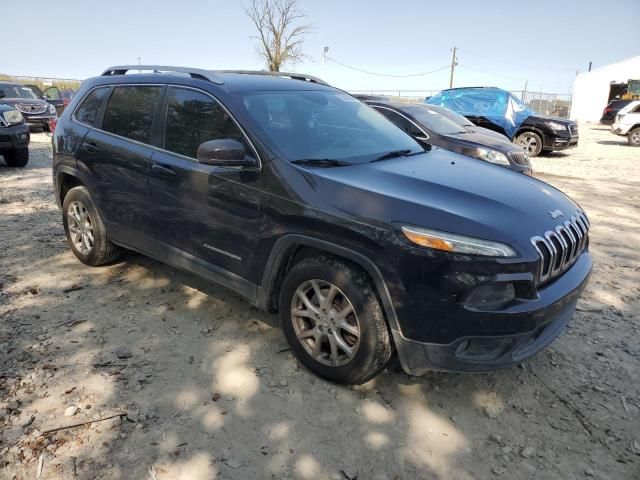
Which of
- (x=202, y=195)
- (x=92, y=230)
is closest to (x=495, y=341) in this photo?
(x=202, y=195)

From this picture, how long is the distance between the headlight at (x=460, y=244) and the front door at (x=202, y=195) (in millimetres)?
1073

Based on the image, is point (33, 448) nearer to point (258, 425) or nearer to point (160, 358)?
point (160, 358)

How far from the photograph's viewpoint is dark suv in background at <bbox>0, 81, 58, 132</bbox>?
50.6ft

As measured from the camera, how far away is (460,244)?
7.62ft

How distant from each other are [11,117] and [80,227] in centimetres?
611

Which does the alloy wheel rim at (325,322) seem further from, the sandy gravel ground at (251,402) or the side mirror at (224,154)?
the side mirror at (224,154)

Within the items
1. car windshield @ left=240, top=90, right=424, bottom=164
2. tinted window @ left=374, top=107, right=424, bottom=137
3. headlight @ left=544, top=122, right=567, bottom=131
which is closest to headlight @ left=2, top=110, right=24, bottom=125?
tinted window @ left=374, top=107, right=424, bottom=137

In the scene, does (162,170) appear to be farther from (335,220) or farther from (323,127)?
(335,220)

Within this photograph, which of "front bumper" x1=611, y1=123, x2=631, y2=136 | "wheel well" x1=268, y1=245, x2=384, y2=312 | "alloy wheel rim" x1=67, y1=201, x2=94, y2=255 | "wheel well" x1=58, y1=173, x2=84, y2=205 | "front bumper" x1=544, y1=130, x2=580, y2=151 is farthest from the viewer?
"front bumper" x1=611, y1=123, x2=631, y2=136

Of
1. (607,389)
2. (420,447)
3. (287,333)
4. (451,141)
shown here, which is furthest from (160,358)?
(451,141)

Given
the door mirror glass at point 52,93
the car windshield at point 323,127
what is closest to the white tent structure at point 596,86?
the door mirror glass at point 52,93

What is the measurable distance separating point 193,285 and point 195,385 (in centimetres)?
144

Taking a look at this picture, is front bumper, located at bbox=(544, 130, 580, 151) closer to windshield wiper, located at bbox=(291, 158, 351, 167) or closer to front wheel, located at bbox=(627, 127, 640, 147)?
front wheel, located at bbox=(627, 127, 640, 147)

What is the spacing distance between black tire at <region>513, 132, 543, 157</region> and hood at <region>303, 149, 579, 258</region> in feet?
37.7
